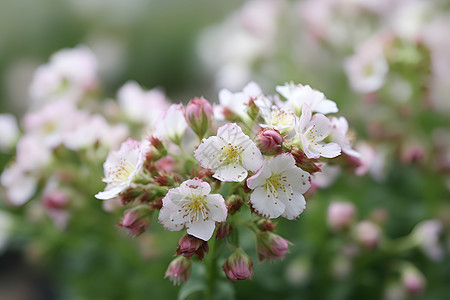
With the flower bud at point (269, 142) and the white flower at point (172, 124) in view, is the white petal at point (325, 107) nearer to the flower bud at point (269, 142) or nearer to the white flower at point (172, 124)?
the flower bud at point (269, 142)

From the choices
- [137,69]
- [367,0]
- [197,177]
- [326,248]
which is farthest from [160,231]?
[137,69]

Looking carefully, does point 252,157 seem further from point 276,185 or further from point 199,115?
point 199,115

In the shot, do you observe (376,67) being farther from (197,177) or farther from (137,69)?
(137,69)

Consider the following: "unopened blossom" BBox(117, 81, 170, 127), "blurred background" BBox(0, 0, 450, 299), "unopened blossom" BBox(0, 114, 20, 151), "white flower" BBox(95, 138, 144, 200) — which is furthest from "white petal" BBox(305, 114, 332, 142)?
"unopened blossom" BBox(0, 114, 20, 151)

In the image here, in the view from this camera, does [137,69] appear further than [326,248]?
Yes

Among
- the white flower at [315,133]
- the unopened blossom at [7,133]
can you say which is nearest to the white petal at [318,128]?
the white flower at [315,133]

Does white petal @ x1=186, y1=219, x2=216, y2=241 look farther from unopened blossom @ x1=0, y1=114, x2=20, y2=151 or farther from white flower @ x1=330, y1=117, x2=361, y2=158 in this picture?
unopened blossom @ x1=0, y1=114, x2=20, y2=151

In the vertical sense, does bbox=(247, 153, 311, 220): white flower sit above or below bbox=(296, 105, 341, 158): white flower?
below
